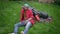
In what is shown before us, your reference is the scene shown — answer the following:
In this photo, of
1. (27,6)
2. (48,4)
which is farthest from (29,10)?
(48,4)

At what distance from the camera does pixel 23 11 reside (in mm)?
2625

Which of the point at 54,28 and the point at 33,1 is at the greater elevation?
the point at 33,1

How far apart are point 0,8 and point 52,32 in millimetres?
540

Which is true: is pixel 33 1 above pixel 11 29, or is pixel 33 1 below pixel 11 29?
above

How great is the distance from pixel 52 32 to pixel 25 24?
10.4 inches

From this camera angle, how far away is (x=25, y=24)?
103 inches

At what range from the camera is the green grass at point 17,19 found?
2.62m

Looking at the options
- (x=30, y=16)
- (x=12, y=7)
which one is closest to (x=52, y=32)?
(x=30, y=16)

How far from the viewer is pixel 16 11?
8.73ft

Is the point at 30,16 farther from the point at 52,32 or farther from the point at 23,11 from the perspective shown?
the point at 52,32

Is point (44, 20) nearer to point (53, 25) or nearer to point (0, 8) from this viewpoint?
point (53, 25)

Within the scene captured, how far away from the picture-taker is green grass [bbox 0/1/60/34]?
8.58 ft

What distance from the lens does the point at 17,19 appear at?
2641 millimetres

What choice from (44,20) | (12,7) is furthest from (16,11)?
(44,20)
